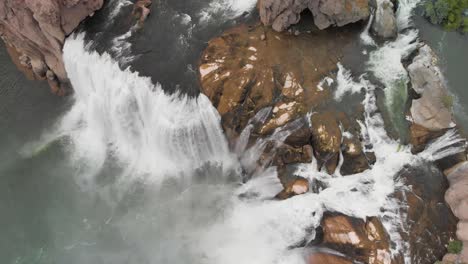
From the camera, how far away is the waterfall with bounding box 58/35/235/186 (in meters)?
14.2

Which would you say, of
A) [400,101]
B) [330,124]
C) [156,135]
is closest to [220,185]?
[156,135]

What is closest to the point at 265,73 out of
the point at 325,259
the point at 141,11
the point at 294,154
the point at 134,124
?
the point at 294,154

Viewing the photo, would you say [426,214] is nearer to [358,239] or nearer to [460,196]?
[460,196]

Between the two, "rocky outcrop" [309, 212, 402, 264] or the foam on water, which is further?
the foam on water

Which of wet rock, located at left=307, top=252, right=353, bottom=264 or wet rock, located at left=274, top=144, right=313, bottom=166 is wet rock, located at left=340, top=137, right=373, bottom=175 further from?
wet rock, located at left=307, top=252, right=353, bottom=264

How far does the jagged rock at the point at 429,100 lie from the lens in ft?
44.9

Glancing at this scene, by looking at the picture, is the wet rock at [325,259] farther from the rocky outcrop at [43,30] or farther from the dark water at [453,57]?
the rocky outcrop at [43,30]

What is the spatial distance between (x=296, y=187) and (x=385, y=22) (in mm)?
7129

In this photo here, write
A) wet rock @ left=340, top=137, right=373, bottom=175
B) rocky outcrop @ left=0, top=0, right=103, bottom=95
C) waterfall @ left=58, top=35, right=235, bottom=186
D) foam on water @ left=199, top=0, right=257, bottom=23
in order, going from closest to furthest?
wet rock @ left=340, top=137, right=373, bottom=175, waterfall @ left=58, top=35, right=235, bottom=186, rocky outcrop @ left=0, top=0, right=103, bottom=95, foam on water @ left=199, top=0, right=257, bottom=23

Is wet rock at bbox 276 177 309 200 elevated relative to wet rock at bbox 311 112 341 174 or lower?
lower

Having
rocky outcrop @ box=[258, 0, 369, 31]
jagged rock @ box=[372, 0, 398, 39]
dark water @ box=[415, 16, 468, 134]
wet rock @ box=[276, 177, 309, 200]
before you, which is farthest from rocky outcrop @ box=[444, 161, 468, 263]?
rocky outcrop @ box=[258, 0, 369, 31]

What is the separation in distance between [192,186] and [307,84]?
18.0ft

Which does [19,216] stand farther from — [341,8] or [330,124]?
[341,8]

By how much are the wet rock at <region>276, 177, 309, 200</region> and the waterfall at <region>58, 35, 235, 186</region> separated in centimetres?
232
